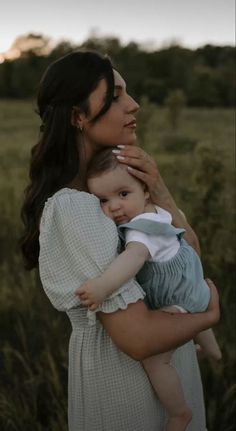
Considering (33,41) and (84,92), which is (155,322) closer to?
(84,92)

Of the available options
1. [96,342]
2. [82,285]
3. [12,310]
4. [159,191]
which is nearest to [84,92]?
[159,191]

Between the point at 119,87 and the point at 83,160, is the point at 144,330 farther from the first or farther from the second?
the point at 119,87

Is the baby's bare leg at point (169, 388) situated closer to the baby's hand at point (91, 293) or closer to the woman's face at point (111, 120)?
the baby's hand at point (91, 293)

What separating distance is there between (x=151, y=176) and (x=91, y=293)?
1.58 ft

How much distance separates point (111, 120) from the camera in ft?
6.52

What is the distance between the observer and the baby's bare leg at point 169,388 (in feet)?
6.26

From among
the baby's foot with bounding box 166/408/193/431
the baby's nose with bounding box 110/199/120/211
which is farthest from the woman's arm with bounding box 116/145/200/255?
the baby's foot with bounding box 166/408/193/431

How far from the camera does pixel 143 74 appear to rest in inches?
1367

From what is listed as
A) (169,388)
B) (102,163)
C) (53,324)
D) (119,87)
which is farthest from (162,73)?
(169,388)

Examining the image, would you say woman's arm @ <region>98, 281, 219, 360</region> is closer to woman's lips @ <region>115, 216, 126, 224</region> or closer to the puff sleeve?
the puff sleeve

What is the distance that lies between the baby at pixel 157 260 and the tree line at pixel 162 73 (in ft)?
102

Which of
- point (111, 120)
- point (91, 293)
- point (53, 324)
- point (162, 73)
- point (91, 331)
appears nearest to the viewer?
point (91, 293)

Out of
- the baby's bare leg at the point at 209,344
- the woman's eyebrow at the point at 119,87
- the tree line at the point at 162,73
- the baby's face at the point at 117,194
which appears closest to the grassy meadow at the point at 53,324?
the baby's bare leg at the point at 209,344

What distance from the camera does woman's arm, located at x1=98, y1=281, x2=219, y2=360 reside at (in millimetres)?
1747
